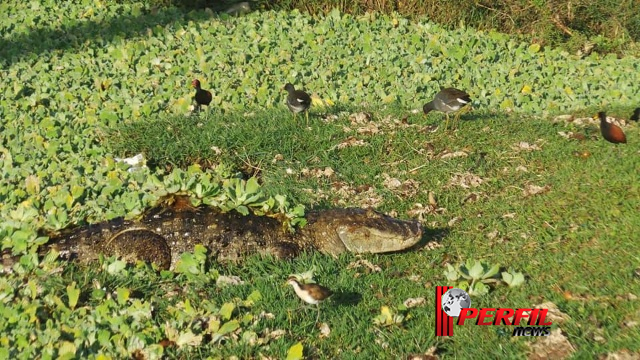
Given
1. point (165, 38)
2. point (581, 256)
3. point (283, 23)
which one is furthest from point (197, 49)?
point (581, 256)

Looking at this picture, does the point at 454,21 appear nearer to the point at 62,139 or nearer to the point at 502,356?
the point at 62,139

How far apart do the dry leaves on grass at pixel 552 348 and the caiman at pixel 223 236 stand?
1.55m

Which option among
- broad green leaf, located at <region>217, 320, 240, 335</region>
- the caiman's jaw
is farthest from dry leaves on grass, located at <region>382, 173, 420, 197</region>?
broad green leaf, located at <region>217, 320, 240, 335</region>

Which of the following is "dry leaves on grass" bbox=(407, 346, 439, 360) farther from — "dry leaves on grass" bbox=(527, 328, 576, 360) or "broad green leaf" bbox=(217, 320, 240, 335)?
"broad green leaf" bbox=(217, 320, 240, 335)

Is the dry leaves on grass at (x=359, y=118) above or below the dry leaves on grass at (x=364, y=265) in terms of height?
below

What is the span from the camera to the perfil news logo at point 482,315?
5.28 m

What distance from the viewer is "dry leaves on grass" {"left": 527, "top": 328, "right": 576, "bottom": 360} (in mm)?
4996

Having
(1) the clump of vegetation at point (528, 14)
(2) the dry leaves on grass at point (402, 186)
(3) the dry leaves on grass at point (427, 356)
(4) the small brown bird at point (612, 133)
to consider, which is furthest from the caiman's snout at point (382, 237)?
(1) the clump of vegetation at point (528, 14)

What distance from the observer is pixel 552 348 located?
5.06 meters

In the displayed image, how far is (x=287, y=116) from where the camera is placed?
9273 mm

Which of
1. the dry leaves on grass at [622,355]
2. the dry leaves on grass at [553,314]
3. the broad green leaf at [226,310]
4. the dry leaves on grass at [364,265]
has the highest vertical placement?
the dry leaves on grass at [622,355]

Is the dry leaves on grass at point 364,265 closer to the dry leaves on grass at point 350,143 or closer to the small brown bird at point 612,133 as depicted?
the dry leaves on grass at point 350,143

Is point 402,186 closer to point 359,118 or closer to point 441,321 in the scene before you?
point 359,118

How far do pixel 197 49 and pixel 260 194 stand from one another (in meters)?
5.07
